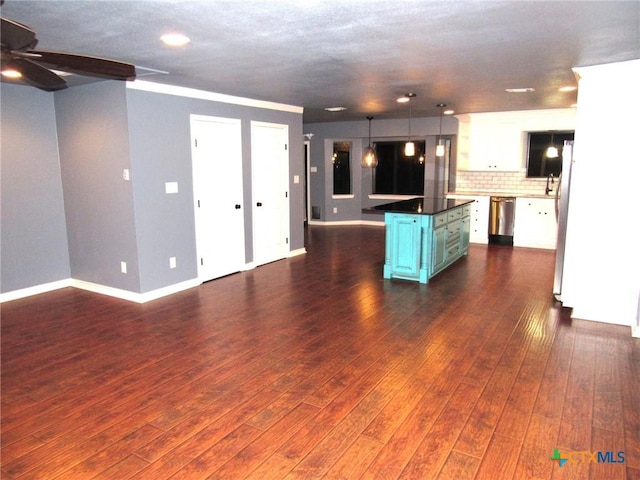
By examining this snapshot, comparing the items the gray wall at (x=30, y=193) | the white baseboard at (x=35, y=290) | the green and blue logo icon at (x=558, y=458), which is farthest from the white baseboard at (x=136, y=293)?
the green and blue logo icon at (x=558, y=458)

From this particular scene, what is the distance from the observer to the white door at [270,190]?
6.48 metres

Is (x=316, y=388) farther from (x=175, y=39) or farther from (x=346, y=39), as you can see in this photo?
(x=175, y=39)

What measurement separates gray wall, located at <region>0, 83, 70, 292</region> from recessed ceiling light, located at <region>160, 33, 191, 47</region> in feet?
9.47

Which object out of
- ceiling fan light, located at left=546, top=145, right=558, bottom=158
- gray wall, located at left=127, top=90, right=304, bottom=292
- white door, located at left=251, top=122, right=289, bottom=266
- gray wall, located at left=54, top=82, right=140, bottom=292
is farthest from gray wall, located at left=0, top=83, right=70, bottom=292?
ceiling fan light, located at left=546, top=145, right=558, bottom=158

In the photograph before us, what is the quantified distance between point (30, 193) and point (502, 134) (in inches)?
295

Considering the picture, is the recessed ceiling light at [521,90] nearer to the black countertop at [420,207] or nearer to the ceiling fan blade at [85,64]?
the black countertop at [420,207]

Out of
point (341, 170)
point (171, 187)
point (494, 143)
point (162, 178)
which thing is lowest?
point (171, 187)

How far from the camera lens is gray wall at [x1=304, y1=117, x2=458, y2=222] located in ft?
32.1

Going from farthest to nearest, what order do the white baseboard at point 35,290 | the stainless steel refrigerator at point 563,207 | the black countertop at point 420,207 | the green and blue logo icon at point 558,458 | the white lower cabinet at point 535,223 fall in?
the white lower cabinet at point 535,223, the black countertop at point 420,207, the white baseboard at point 35,290, the stainless steel refrigerator at point 563,207, the green and blue logo icon at point 558,458

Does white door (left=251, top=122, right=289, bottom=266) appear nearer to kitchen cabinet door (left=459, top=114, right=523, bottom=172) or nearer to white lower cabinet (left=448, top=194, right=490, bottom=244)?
white lower cabinet (left=448, top=194, right=490, bottom=244)

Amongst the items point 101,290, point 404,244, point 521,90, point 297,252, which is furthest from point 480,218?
point 101,290

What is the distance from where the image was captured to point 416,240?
560 centimetres

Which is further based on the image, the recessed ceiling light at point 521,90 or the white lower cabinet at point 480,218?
the white lower cabinet at point 480,218

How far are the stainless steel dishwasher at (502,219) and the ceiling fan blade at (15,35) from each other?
7.53m
